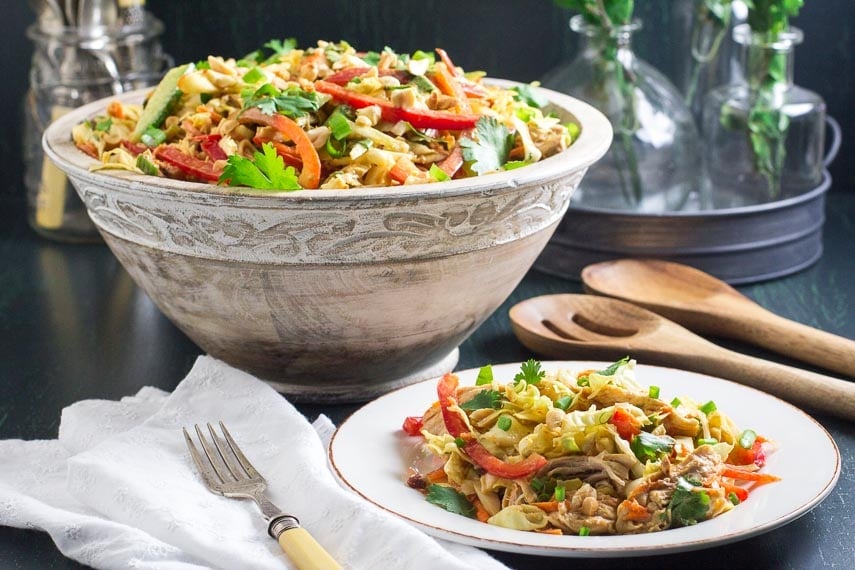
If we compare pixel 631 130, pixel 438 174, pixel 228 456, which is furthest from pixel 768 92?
pixel 228 456

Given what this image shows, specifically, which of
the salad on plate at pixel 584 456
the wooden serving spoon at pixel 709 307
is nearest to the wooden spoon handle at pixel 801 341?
the wooden serving spoon at pixel 709 307

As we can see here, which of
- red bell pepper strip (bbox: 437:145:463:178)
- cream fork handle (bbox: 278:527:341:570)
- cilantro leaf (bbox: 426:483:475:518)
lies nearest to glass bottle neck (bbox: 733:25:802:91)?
red bell pepper strip (bbox: 437:145:463:178)

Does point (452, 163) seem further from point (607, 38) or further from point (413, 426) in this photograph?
point (607, 38)

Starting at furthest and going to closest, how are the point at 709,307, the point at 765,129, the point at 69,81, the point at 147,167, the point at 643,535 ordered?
the point at 69,81, the point at 765,129, the point at 709,307, the point at 147,167, the point at 643,535

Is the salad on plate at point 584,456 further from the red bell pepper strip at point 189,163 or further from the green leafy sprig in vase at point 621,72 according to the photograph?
the green leafy sprig in vase at point 621,72

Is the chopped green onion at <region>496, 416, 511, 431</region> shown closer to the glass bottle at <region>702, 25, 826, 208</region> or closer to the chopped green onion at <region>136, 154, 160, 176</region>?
the chopped green onion at <region>136, 154, 160, 176</region>

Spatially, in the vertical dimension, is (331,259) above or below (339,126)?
below
